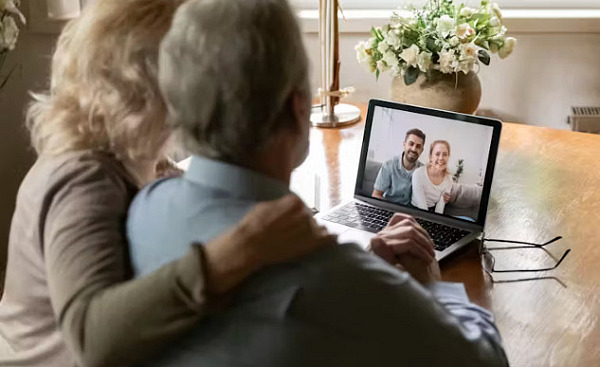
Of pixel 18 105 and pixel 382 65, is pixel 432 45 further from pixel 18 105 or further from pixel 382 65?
pixel 18 105

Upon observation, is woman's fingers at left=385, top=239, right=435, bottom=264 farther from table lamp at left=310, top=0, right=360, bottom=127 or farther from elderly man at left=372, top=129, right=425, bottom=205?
table lamp at left=310, top=0, right=360, bottom=127

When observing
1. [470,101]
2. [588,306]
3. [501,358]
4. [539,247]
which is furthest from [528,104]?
[501,358]

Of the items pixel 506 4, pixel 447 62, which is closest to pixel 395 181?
pixel 447 62

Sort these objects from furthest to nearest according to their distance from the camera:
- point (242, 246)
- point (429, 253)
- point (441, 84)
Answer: point (441, 84) < point (429, 253) < point (242, 246)

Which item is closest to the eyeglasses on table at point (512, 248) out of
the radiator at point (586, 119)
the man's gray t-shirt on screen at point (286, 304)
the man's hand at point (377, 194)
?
the man's hand at point (377, 194)

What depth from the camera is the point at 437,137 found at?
1.51m

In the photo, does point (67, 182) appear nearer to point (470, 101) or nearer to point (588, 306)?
point (588, 306)

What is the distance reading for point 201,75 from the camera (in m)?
0.83

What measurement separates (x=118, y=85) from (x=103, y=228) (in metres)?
0.23

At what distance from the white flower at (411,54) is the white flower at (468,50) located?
0.37ft

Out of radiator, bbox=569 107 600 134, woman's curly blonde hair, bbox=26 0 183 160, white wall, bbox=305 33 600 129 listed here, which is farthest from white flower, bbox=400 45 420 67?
woman's curly blonde hair, bbox=26 0 183 160

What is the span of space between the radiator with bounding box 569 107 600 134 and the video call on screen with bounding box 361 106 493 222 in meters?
1.08

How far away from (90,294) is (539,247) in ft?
2.96

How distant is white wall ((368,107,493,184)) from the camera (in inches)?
57.7
